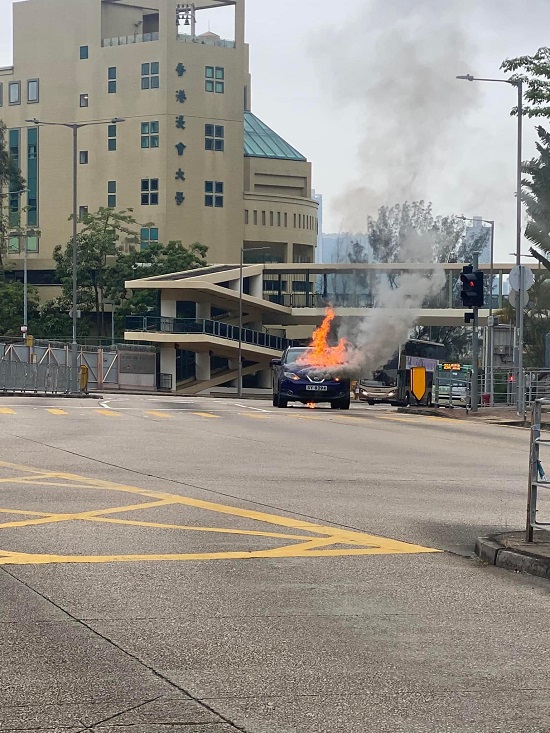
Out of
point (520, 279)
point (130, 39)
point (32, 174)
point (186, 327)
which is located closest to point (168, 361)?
point (186, 327)

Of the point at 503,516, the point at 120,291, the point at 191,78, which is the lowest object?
the point at 503,516

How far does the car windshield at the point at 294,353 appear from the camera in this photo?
38906mm

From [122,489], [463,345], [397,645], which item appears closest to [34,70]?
[463,345]

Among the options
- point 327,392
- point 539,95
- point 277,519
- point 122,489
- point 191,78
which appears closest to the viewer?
point 277,519

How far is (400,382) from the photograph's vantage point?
6175 centimetres

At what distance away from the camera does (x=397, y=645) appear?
23.7ft

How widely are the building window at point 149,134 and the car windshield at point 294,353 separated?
216ft

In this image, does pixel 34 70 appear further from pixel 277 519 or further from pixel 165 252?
pixel 277 519

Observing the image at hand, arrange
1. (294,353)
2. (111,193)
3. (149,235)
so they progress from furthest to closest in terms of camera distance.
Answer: (111,193), (149,235), (294,353)

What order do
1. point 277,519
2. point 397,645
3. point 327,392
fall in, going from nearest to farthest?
point 397,645 → point 277,519 → point 327,392

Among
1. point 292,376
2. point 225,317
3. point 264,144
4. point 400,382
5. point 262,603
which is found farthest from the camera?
point 264,144

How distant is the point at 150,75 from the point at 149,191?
9205 mm

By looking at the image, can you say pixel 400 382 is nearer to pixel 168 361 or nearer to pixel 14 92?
pixel 168 361

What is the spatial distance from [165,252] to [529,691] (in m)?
90.6
